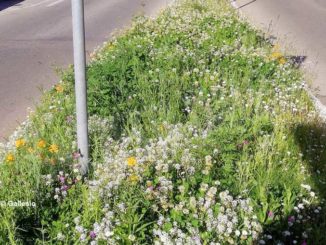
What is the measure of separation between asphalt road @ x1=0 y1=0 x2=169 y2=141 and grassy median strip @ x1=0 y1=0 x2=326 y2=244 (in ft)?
3.04

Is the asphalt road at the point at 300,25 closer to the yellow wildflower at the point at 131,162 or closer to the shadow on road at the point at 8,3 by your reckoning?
the yellow wildflower at the point at 131,162

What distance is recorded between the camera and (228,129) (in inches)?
173

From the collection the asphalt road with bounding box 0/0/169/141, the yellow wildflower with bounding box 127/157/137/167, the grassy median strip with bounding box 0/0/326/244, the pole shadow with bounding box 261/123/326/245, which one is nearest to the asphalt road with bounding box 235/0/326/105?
the grassy median strip with bounding box 0/0/326/244

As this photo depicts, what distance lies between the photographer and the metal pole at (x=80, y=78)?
11.5 ft

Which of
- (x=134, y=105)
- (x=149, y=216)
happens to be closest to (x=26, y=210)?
(x=149, y=216)

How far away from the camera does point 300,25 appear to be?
Answer: 1354 centimetres

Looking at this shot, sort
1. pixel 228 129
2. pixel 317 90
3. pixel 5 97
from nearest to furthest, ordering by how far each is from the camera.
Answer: pixel 228 129
pixel 5 97
pixel 317 90

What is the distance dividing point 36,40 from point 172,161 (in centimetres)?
853

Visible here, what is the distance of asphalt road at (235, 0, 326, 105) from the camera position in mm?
8727

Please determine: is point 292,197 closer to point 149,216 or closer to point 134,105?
point 149,216

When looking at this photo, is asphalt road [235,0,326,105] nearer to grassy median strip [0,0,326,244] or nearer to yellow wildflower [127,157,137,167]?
grassy median strip [0,0,326,244]

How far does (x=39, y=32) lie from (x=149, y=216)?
1036cm

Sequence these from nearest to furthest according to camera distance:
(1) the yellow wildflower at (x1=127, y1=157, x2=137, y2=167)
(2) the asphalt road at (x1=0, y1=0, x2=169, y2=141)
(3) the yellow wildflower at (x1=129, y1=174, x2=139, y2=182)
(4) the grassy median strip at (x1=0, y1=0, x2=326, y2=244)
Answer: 1. (4) the grassy median strip at (x1=0, y1=0, x2=326, y2=244)
2. (3) the yellow wildflower at (x1=129, y1=174, x2=139, y2=182)
3. (1) the yellow wildflower at (x1=127, y1=157, x2=137, y2=167)
4. (2) the asphalt road at (x1=0, y1=0, x2=169, y2=141)

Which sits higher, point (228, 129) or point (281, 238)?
point (228, 129)
